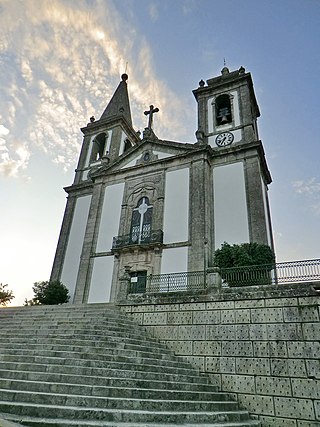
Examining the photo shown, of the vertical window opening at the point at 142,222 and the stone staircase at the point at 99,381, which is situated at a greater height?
the vertical window opening at the point at 142,222

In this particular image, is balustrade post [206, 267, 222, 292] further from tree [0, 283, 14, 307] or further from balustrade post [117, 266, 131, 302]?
tree [0, 283, 14, 307]

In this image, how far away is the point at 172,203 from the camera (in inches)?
632

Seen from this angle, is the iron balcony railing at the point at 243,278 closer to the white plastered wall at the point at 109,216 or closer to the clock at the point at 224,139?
the white plastered wall at the point at 109,216

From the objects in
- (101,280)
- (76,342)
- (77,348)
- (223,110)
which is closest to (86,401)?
(77,348)

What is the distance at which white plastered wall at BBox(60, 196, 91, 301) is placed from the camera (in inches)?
686

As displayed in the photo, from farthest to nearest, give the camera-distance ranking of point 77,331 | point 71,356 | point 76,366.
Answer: point 77,331
point 71,356
point 76,366

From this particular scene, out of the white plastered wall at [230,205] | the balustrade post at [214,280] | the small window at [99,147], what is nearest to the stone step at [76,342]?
the balustrade post at [214,280]

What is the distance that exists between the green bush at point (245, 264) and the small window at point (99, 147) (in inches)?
575

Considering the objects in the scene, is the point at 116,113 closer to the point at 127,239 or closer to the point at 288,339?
the point at 127,239

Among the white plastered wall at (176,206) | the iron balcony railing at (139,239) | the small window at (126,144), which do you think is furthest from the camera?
the small window at (126,144)

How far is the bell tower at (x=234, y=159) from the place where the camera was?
46.9 feet

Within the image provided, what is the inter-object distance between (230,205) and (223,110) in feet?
24.7

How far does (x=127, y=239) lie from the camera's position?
1612 cm

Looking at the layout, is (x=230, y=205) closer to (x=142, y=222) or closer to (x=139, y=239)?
(x=142, y=222)
